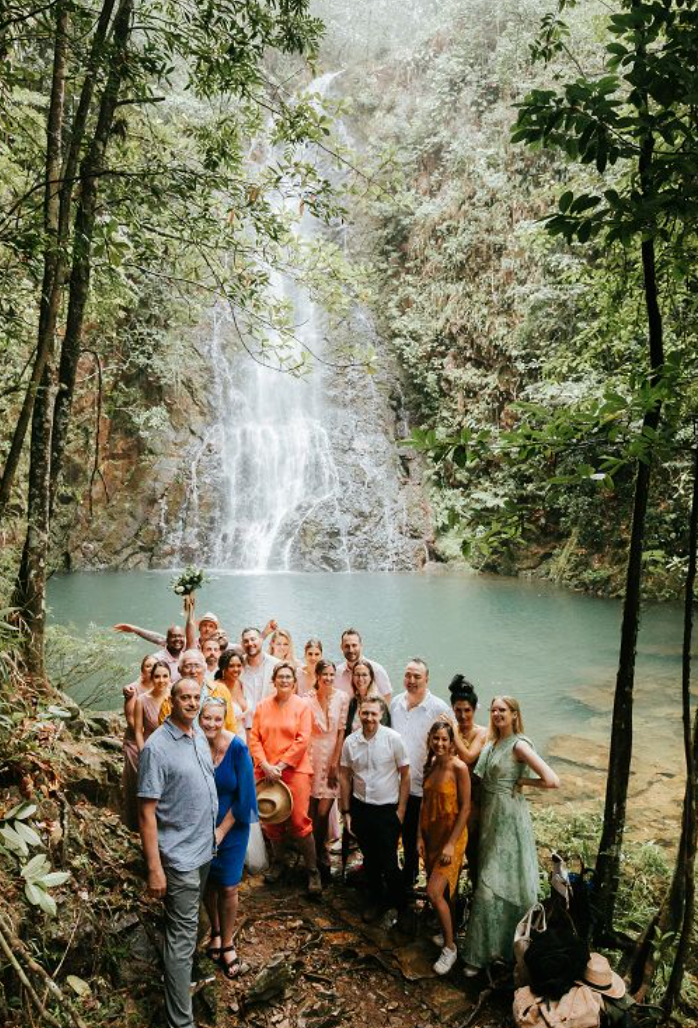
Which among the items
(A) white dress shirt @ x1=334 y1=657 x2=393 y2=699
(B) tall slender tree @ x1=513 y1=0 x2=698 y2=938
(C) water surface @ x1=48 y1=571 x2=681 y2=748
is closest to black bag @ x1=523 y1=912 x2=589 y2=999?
(A) white dress shirt @ x1=334 y1=657 x2=393 y2=699

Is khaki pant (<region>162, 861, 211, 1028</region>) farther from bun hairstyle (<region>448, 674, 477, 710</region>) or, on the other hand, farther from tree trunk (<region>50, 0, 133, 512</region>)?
tree trunk (<region>50, 0, 133, 512</region>)

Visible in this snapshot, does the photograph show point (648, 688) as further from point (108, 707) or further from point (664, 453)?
point (664, 453)

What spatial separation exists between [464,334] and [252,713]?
21.1 m

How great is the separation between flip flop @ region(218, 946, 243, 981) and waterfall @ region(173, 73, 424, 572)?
656 inches

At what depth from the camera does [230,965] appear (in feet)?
11.2

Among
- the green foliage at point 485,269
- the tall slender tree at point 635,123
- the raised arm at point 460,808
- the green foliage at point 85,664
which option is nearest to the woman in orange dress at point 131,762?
the raised arm at point 460,808

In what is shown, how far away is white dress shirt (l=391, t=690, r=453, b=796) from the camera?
425 centimetres

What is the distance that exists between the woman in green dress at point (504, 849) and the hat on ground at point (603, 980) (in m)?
0.47

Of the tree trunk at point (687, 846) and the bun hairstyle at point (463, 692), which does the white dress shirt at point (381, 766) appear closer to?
the bun hairstyle at point (463, 692)

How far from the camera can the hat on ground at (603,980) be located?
10.0 ft

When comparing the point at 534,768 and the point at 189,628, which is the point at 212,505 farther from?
the point at 534,768

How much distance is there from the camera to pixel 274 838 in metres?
4.52

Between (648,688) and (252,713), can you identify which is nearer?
(252,713)

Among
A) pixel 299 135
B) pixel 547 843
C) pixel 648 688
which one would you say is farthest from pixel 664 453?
pixel 648 688
